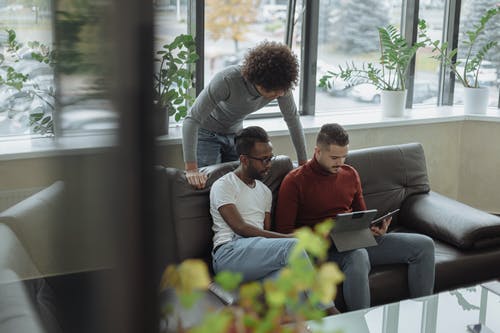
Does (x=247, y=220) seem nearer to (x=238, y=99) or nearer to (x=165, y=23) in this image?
(x=238, y=99)

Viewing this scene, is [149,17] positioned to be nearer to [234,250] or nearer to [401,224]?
[234,250]

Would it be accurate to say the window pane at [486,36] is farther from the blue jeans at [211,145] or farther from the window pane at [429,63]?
the blue jeans at [211,145]

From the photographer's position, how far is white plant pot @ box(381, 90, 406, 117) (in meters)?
4.46

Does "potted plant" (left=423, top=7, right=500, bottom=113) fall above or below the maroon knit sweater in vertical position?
above

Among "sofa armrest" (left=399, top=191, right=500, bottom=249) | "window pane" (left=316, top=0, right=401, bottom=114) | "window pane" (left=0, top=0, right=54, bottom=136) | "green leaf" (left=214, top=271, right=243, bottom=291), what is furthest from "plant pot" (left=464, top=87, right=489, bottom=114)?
"window pane" (left=0, top=0, right=54, bottom=136)

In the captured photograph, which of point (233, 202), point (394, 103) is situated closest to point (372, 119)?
point (394, 103)

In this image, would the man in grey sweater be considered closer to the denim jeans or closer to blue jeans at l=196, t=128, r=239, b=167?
blue jeans at l=196, t=128, r=239, b=167

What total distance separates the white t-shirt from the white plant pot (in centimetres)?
184

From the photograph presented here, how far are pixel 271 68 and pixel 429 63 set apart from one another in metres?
2.40

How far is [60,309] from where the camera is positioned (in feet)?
1.28

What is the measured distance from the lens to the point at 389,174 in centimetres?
352

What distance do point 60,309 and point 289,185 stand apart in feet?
8.66

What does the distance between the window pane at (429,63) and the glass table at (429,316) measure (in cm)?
242

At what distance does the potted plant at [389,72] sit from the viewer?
4.40m
